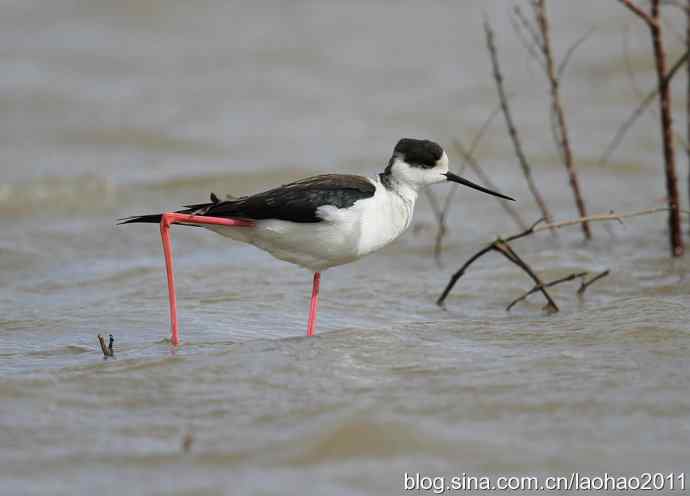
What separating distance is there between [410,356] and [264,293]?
220 cm

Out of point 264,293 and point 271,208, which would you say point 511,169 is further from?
point 271,208

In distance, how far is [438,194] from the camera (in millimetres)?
10773

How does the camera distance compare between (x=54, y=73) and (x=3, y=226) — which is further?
(x=54, y=73)

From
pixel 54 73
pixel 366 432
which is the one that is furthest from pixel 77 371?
pixel 54 73

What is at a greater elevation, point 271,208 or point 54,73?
point 54,73

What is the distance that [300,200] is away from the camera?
5504 millimetres

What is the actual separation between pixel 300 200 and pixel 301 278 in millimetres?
2203

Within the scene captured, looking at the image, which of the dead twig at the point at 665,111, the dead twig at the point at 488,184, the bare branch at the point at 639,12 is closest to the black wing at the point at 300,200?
the dead twig at the point at 488,184

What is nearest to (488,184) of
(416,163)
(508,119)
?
(508,119)

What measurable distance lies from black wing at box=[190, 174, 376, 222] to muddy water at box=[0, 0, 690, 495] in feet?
2.14

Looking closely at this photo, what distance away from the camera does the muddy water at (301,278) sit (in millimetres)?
3881

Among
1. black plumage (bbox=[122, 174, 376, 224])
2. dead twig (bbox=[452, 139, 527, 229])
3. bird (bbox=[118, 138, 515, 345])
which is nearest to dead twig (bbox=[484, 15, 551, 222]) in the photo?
dead twig (bbox=[452, 139, 527, 229])

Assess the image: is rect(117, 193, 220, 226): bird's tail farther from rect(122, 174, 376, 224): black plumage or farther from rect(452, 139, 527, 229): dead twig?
rect(452, 139, 527, 229): dead twig

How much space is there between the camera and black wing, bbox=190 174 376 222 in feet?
18.0
